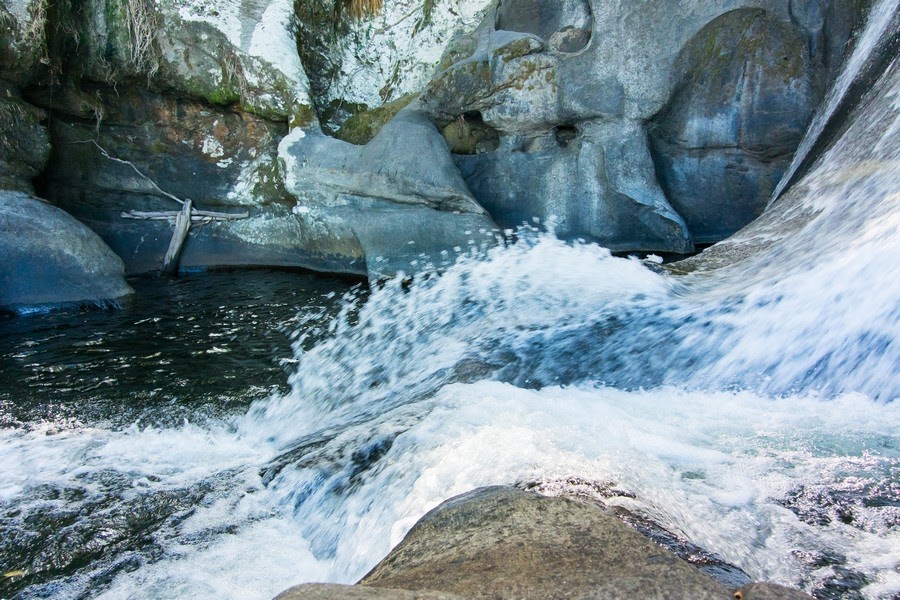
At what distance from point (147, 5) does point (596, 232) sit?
630 cm

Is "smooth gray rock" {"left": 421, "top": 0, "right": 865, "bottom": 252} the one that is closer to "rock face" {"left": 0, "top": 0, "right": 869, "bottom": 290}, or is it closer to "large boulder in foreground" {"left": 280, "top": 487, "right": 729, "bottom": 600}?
"rock face" {"left": 0, "top": 0, "right": 869, "bottom": 290}

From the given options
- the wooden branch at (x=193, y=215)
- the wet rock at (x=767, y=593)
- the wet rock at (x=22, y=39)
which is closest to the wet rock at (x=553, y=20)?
the wooden branch at (x=193, y=215)

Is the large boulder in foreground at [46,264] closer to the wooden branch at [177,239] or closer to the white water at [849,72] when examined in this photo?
the wooden branch at [177,239]

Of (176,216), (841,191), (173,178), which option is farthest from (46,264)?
(841,191)

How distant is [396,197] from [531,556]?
686 centimetres

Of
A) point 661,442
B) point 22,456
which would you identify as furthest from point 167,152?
point 661,442

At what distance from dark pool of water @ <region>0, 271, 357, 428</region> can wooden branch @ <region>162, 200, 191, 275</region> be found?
63 centimetres

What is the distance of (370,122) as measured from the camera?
31.5ft

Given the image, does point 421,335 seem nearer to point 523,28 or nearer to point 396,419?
point 396,419

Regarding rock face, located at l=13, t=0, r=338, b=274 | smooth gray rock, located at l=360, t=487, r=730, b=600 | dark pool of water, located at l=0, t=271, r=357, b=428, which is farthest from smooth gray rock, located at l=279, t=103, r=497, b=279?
smooth gray rock, located at l=360, t=487, r=730, b=600

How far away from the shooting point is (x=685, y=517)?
79.7 inches

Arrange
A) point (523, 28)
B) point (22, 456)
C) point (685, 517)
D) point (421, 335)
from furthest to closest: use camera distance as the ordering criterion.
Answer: point (523, 28), point (421, 335), point (22, 456), point (685, 517)

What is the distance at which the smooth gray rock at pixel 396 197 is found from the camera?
26.2 ft

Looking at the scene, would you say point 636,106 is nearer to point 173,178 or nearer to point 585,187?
point 585,187
